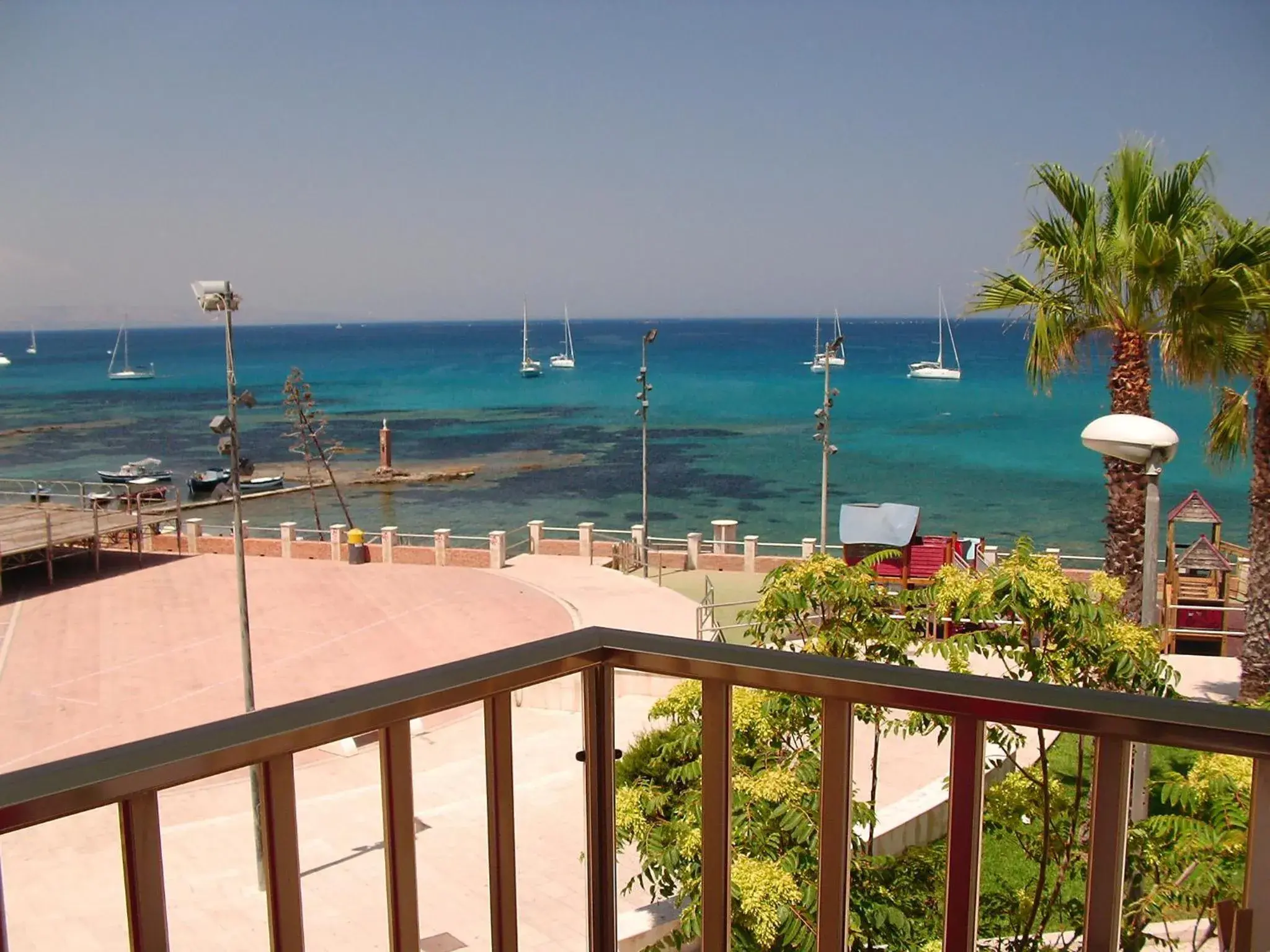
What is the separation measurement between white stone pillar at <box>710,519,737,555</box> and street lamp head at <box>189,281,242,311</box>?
11.7m

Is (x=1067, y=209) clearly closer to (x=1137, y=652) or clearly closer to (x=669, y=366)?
(x=1137, y=652)

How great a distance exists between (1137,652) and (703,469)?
4886 centimetres

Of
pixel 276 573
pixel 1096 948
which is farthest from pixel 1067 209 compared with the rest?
pixel 276 573

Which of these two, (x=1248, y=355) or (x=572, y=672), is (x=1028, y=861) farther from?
(x=1248, y=355)

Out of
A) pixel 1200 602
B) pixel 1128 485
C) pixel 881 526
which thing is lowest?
pixel 1200 602

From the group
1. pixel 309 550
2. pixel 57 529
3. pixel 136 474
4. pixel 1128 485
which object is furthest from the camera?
pixel 136 474

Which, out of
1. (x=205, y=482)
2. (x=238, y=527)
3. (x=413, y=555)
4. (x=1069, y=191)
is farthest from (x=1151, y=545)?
(x=205, y=482)

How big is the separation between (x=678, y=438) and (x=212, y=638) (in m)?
50.8

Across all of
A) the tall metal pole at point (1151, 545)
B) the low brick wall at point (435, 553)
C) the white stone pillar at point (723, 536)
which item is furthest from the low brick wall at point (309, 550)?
the tall metal pole at point (1151, 545)

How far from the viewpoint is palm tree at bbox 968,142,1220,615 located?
9242mm

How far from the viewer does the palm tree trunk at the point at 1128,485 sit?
957 centimetres

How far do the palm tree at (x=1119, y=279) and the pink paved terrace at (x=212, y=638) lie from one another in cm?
716

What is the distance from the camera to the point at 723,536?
950 inches

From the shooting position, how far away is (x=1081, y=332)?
388 inches
